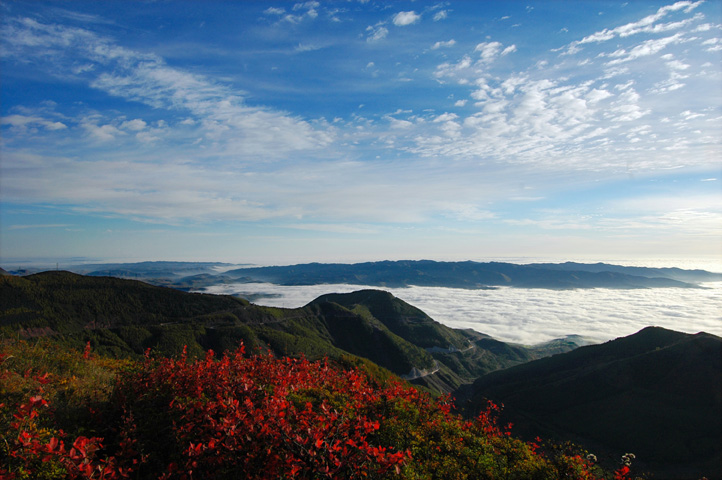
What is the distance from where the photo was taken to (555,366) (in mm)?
127250

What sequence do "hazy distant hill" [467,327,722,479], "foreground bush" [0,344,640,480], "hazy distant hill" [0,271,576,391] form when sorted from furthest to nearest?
1. "hazy distant hill" [0,271,576,391]
2. "hazy distant hill" [467,327,722,479]
3. "foreground bush" [0,344,640,480]

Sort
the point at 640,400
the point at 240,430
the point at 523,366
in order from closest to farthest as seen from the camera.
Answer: the point at 240,430
the point at 640,400
the point at 523,366

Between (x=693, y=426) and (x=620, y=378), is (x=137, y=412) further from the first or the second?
(x=620, y=378)

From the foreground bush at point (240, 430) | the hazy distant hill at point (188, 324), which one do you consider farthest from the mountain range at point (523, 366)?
the foreground bush at point (240, 430)

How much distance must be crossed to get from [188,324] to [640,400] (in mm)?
139194

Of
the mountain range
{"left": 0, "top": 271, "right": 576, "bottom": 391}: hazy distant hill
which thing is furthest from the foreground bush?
{"left": 0, "top": 271, "right": 576, "bottom": 391}: hazy distant hill

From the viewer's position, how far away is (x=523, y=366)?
140 m

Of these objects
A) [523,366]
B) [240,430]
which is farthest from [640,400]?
[240,430]

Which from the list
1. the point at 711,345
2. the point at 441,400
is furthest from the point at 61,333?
the point at 711,345

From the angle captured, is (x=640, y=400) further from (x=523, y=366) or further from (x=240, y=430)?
(x=240, y=430)

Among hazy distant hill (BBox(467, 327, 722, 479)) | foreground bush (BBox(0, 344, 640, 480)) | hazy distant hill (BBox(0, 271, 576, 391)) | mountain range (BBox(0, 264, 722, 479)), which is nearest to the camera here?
foreground bush (BBox(0, 344, 640, 480))

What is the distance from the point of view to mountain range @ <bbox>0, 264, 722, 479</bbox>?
7927 cm

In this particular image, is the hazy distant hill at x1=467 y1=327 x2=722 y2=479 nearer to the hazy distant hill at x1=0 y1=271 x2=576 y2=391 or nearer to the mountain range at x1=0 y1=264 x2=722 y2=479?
the mountain range at x1=0 y1=264 x2=722 y2=479

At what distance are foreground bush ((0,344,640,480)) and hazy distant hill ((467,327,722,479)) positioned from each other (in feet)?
276
